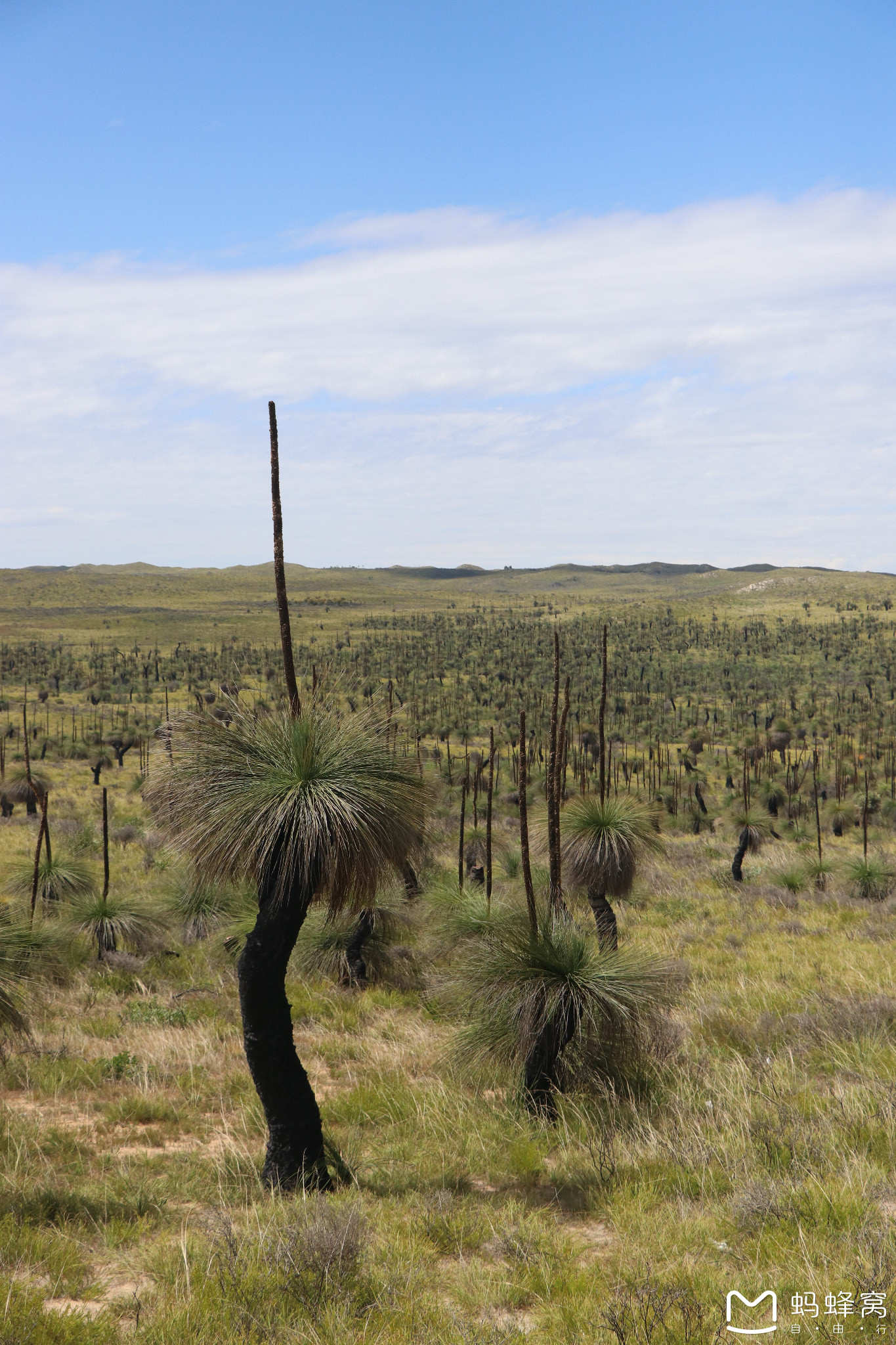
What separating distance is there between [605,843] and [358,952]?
4.59 meters

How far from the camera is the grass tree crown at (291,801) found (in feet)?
20.3

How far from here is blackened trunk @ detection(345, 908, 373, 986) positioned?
45.4ft

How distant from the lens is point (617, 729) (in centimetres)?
6488

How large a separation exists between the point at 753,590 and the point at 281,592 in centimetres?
15578

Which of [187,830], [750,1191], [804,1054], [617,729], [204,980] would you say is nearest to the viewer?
[750,1191]

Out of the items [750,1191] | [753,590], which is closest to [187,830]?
[750,1191]

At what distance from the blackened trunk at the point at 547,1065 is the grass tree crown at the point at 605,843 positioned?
588 centimetres

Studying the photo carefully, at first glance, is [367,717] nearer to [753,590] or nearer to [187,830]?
[187,830]

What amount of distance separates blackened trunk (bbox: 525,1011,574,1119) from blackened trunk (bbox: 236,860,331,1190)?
2.28m

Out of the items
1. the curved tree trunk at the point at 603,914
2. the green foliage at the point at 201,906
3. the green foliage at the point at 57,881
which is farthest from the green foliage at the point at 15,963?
the curved tree trunk at the point at 603,914

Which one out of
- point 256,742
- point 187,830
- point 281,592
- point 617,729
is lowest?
point 617,729

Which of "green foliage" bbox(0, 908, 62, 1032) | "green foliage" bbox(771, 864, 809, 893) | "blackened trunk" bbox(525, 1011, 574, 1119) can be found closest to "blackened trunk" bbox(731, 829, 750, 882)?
"green foliage" bbox(771, 864, 809, 893)

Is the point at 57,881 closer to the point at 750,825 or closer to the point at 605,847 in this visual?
the point at 605,847

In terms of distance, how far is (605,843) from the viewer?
13.9 meters
